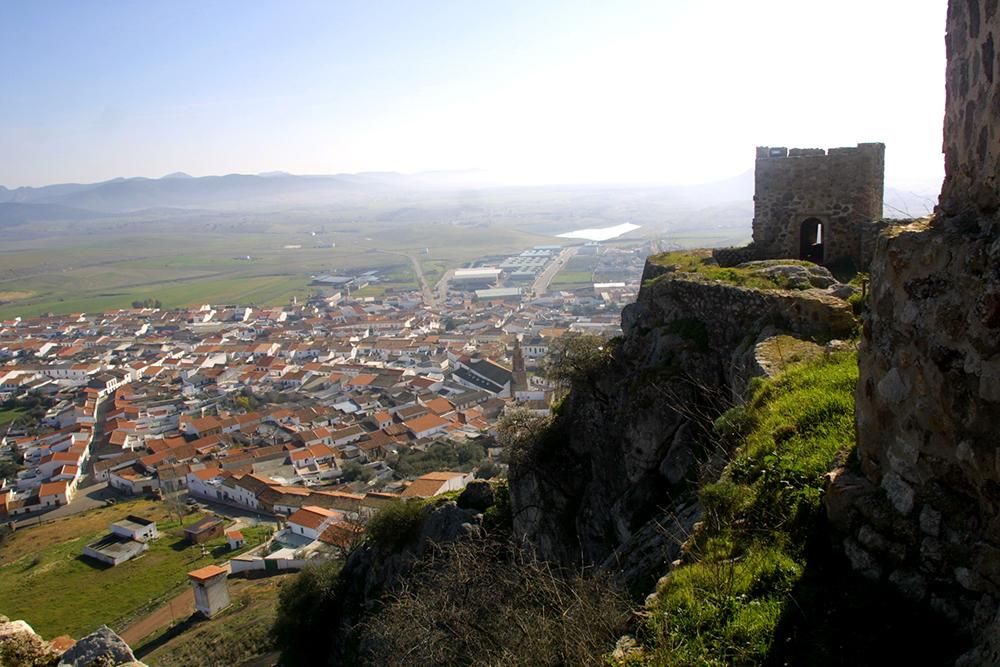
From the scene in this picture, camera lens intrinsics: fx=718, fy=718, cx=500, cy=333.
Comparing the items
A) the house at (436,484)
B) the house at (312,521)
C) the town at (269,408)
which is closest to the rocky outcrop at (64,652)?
the town at (269,408)

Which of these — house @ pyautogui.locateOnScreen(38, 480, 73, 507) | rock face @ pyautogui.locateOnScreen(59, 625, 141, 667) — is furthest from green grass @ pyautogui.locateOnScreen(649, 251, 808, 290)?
house @ pyautogui.locateOnScreen(38, 480, 73, 507)

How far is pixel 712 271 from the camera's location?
1205 cm

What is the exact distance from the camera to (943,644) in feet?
11.7

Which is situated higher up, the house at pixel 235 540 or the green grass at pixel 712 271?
the green grass at pixel 712 271

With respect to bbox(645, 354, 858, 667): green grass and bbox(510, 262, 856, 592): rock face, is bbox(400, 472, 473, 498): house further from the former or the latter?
bbox(645, 354, 858, 667): green grass

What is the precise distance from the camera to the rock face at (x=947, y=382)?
3.46m

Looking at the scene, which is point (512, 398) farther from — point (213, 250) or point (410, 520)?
point (213, 250)

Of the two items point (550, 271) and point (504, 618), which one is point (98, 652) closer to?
point (504, 618)

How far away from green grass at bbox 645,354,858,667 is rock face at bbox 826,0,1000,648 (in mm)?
569

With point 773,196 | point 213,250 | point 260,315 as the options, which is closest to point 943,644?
point 773,196

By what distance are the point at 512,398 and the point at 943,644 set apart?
56456 mm

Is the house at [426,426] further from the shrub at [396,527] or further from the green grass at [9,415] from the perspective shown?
the green grass at [9,415]

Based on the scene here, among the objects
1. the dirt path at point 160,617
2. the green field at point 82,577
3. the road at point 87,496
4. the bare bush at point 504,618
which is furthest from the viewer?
the road at point 87,496

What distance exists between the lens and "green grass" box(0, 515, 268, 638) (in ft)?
98.0
